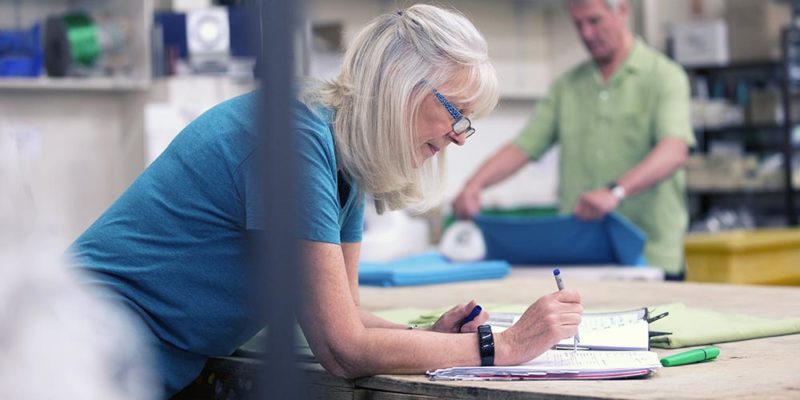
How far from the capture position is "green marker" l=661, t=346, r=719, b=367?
1742 mm

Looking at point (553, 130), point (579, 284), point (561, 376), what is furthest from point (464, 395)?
point (553, 130)

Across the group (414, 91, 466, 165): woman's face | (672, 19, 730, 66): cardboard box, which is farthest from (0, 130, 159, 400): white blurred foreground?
(672, 19, 730, 66): cardboard box

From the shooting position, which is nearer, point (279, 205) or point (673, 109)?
point (279, 205)

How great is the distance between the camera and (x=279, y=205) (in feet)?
2.24

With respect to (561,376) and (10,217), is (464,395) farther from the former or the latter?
(10,217)

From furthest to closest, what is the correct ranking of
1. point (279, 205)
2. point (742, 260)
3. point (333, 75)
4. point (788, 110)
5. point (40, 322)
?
point (788, 110) < point (742, 260) < point (333, 75) < point (40, 322) < point (279, 205)

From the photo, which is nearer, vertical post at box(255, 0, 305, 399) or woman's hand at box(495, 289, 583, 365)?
vertical post at box(255, 0, 305, 399)

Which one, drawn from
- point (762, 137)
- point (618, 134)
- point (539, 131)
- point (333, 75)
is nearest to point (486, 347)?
point (333, 75)

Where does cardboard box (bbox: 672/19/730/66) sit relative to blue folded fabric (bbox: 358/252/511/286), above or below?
above

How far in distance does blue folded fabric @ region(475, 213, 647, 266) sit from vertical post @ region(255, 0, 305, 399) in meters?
2.86

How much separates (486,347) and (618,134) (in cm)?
268

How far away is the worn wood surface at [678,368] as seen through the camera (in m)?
1.48

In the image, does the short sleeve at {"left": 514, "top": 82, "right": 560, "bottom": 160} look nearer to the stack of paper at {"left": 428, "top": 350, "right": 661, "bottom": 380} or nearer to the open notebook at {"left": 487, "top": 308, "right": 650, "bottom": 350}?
the open notebook at {"left": 487, "top": 308, "right": 650, "bottom": 350}

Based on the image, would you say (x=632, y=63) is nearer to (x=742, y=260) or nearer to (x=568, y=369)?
(x=742, y=260)
